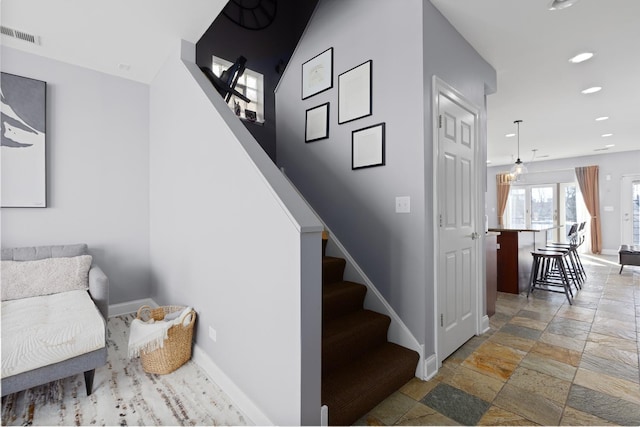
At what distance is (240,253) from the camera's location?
176 centimetres

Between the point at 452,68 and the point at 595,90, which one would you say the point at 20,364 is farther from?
the point at 595,90

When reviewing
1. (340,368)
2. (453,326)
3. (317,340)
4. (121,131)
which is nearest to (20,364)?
(317,340)

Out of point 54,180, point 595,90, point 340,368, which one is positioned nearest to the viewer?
point 340,368

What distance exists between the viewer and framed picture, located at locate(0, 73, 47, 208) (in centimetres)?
258

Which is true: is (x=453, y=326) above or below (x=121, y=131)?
below

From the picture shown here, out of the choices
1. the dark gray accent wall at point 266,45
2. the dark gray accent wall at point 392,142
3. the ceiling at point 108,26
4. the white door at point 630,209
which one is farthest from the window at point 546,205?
the ceiling at point 108,26

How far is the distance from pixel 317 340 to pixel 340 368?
2.18 feet

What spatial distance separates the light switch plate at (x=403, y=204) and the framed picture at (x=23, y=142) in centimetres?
311

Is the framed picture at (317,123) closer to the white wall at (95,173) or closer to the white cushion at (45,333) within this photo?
the white wall at (95,173)

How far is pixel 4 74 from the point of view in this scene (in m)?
2.57

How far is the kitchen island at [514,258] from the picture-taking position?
160 inches

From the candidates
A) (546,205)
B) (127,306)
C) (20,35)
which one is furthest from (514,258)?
(546,205)

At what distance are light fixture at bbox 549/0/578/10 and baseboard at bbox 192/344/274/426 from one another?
3362 millimetres

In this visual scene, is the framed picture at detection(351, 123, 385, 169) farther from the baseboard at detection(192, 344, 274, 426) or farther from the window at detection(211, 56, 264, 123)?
the baseboard at detection(192, 344, 274, 426)
